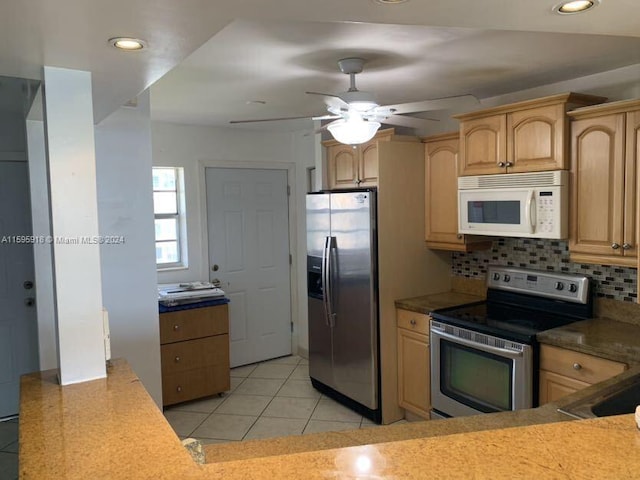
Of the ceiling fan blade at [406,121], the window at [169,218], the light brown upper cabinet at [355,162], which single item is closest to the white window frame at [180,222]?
the window at [169,218]

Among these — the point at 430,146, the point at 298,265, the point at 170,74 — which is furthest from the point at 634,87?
the point at 298,265

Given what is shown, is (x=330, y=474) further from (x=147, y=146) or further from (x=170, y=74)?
(x=147, y=146)

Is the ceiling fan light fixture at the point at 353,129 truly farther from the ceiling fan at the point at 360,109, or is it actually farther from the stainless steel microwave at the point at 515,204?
the stainless steel microwave at the point at 515,204

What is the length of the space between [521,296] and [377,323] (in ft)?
3.23

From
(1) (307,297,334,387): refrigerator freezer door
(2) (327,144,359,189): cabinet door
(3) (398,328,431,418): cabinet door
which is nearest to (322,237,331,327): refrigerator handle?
(1) (307,297,334,387): refrigerator freezer door

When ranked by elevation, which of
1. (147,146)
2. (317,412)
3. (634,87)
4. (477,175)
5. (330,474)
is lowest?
(317,412)

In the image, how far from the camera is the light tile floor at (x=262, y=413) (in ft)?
11.7

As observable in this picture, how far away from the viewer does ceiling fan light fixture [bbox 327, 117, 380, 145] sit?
8.11ft

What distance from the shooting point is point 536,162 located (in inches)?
117

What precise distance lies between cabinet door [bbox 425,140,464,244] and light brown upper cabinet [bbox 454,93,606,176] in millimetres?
176

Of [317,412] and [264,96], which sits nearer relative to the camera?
[264,96]

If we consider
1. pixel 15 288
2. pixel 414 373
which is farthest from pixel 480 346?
pixel 15 288

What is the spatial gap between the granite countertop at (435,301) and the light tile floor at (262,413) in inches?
35.4

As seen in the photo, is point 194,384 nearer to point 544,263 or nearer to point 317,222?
point 317,222
